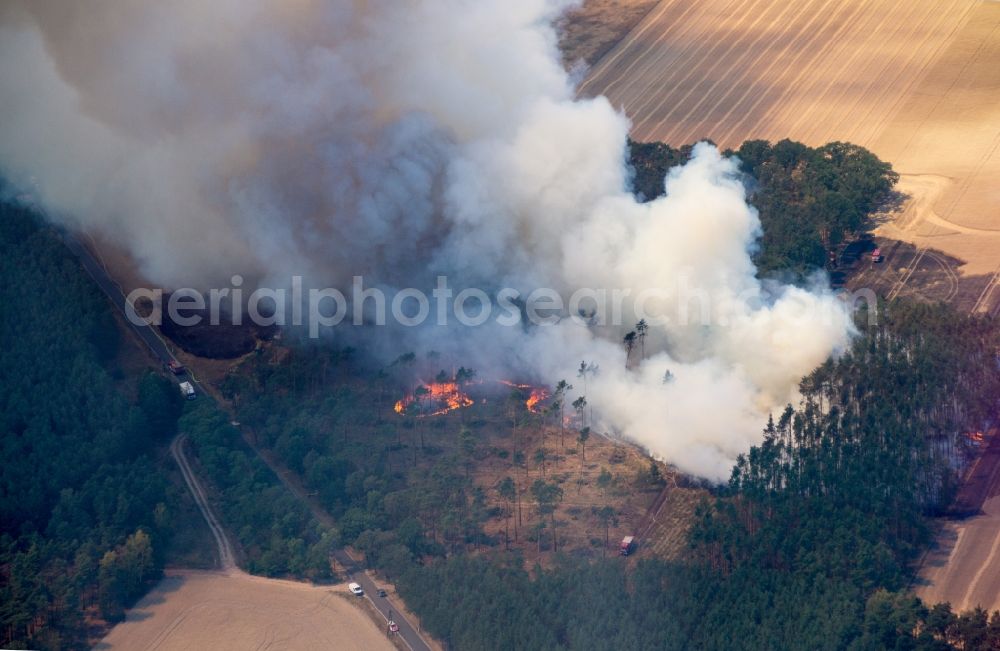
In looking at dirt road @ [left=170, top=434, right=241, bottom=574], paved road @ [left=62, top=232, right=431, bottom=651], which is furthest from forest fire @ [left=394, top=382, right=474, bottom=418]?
dirt road @ [left=170, top=434, right=241, bottom=574]

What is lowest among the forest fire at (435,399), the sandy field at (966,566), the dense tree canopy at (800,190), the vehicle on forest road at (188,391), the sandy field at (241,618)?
the sandy field at (241,618)

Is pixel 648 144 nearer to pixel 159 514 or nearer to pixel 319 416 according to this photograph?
pixel 319 416

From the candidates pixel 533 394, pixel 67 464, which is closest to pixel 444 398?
pixel 533 394

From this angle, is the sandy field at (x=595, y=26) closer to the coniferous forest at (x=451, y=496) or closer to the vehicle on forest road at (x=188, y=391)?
the coniferous forest at (x=451, y=496)

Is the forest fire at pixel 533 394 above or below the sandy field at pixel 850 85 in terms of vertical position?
below

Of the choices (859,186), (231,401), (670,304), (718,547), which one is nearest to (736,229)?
(670,304)

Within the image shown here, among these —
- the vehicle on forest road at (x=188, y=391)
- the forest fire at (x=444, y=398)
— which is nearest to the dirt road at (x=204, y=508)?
Answer: the vehicle on forest road at (x=188, y=391)
